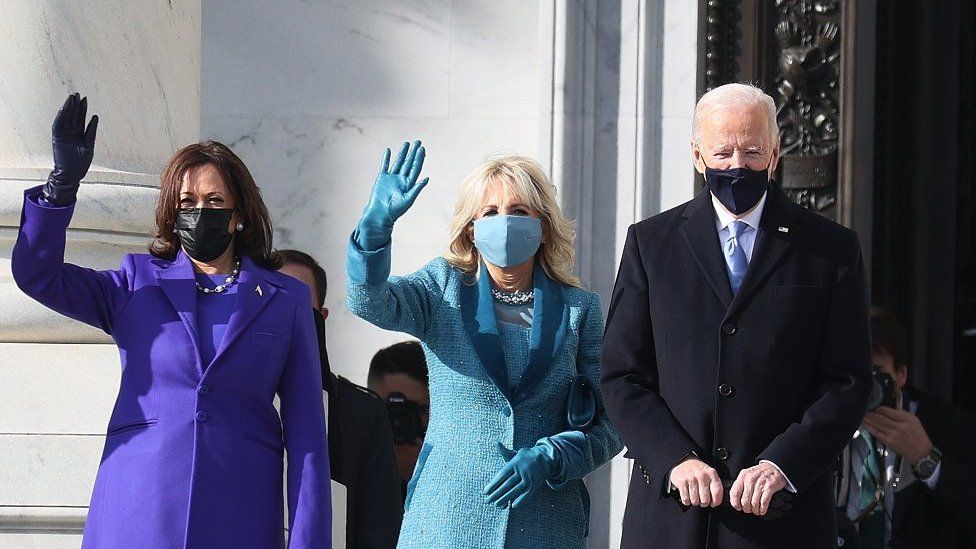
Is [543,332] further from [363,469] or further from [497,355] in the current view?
[363,469]

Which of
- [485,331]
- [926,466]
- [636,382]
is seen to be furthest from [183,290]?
[926,466]

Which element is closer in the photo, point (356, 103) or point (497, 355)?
point (497, 355)

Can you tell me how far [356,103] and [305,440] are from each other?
333cm

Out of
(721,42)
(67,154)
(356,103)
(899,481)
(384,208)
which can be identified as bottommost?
(899,481)

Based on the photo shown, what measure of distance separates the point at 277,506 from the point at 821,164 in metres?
3.76

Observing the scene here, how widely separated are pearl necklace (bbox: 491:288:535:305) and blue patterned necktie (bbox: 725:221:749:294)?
66 centimetres

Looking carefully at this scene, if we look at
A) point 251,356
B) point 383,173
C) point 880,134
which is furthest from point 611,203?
point 251,356

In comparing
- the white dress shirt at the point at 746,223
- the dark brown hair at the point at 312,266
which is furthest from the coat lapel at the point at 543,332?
the dark brown hair at the point at 312,266

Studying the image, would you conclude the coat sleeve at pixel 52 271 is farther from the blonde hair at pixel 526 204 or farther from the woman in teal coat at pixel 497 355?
the blonde hair at pixel 526 204

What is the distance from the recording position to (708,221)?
3947 millimetres

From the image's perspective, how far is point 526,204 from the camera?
14.3ft

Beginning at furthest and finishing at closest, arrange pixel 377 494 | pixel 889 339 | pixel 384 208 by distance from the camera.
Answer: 1. pixel 889 339
2. pixel 377 494
3. pixel 384 208

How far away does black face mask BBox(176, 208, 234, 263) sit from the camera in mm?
3809

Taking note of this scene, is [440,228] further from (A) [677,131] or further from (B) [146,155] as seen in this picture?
(B) [146,155]
